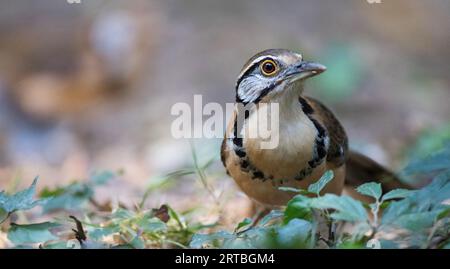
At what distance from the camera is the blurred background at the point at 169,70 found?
8.11 meters

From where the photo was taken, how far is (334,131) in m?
4.82

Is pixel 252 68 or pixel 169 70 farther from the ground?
pixel 252 68

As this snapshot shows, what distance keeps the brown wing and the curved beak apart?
0.47 m

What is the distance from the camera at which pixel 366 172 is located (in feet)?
18.1

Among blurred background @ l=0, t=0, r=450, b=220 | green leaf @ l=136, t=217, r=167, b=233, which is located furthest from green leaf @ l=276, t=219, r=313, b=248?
blurred background @ l=0, t=0, r=450, b=220

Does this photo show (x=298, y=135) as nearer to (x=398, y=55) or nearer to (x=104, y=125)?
(x=104, y=125)

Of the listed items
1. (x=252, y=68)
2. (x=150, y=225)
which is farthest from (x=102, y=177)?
(x=252, y=68)

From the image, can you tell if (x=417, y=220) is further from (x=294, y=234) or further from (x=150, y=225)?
(x=150, y=225)

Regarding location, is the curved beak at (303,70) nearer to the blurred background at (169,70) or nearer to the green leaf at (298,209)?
the green leaf at (298,209)

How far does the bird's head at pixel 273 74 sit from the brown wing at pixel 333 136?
1.43 ft

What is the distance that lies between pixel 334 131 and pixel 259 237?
1.61 m

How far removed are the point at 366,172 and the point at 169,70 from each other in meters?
4.86

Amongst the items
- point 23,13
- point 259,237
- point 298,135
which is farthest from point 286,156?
point 23,13

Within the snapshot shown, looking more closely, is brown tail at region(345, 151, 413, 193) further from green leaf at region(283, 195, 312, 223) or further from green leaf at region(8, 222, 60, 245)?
green leaf at region(8, 222, 60, 245)
